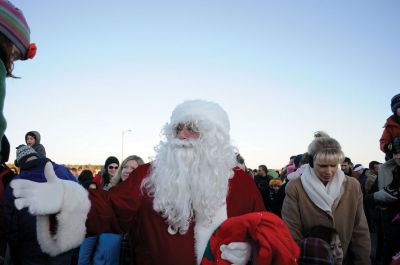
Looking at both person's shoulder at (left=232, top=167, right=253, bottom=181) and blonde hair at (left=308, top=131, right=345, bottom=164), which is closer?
person's shoulder at (left=232, top=167, right=253, bottom=181)

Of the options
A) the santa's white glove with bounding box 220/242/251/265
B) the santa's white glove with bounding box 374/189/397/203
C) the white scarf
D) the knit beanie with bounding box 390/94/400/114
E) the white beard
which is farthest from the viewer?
the knit beanie with bounding box 390/94/400/114

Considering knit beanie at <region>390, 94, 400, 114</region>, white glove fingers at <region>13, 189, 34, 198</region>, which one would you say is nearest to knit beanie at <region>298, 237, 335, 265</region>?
white glove fingers at <region>13, 189, 34, 198</region>

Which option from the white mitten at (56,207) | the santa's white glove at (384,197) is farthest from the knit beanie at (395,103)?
the white mitten at (56,207)

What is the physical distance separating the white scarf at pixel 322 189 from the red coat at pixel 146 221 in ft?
3.07

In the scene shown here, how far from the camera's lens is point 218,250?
2268 mm

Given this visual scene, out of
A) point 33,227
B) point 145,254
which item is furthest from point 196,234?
point 33,227

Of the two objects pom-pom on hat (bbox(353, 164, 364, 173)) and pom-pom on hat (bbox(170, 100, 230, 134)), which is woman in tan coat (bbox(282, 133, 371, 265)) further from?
pom-pom on hat (bbox(353, 164, 364, 173))

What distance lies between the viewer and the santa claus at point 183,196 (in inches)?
97.2

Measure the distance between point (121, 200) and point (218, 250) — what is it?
785 millimetres

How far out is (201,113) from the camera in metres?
3.07

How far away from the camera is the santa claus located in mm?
2469

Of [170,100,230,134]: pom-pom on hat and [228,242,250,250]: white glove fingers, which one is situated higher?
[170,100,230,134]: pom-pom on hat

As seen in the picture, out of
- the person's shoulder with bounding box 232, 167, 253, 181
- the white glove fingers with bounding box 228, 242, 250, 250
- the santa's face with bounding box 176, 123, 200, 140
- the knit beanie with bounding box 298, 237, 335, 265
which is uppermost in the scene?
the santa's face with bounding box 176, 123, 200, 140

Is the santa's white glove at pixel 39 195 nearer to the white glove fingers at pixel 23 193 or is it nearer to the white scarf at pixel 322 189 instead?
the white glove fingers at pixel 23 193
